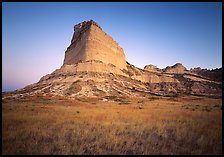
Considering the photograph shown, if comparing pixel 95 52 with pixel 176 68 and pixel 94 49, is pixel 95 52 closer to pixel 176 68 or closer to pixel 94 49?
pixel 94 49

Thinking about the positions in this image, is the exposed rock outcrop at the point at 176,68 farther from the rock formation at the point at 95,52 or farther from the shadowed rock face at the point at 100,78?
the rock formation at the point at 95,52

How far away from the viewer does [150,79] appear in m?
69.7

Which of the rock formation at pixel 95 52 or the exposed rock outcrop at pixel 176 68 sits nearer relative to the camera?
the rock formation at pixel 95 52

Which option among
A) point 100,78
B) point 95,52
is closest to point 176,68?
point 95,52

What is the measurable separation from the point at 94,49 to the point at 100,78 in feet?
46.7

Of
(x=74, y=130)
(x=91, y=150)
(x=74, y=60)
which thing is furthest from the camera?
(x=74, y=60)

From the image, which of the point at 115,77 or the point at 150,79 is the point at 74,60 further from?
the point at 150,79

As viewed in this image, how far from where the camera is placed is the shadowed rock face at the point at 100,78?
147ft

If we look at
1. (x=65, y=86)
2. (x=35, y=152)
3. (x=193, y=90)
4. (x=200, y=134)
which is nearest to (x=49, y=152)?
(x=35, y=152)

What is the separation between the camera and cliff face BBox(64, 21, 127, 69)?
61656mm

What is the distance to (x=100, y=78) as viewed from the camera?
52.3m

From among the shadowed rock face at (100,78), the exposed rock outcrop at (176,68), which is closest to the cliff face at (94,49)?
the shadowed rock face at (100,78)

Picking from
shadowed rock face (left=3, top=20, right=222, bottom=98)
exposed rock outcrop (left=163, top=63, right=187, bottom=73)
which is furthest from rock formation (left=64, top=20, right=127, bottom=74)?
exposed rock outcrop (left=163, top=63, right=187, bottom=73)

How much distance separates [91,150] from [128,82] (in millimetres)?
51041
